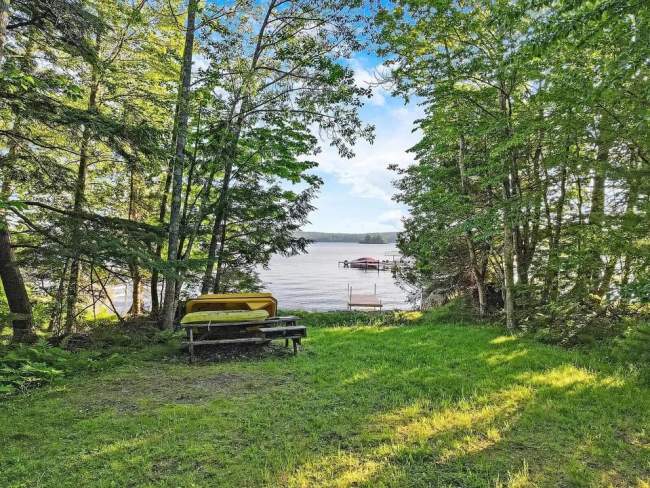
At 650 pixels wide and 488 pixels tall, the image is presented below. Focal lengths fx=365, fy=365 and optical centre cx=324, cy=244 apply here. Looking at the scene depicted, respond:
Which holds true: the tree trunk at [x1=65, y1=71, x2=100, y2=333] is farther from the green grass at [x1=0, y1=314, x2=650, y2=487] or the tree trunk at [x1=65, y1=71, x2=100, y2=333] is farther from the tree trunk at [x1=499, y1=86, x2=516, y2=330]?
the tree trunk at [x1=499, y1=86, x2=516, y2=330]

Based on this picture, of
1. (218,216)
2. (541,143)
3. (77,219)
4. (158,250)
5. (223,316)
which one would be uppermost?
(541,143)

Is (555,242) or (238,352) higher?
(555,242)

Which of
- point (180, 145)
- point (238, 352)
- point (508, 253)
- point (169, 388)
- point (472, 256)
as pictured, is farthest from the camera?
point (472, 256)

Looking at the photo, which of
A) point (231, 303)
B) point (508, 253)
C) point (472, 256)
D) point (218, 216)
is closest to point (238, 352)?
point (231, 303)

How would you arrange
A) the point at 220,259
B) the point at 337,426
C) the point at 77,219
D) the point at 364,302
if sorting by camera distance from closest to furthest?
the point at 337,426 < the point at 77,219 < the point at 220,259 < the point at 364,302

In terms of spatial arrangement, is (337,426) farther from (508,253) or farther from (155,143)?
(508,253)

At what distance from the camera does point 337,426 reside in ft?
12.4

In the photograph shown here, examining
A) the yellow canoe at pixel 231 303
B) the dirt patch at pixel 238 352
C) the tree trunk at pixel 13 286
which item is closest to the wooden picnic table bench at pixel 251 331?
the dirt patch at pixel 238 352

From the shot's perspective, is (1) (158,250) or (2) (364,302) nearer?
(1) (158,250)

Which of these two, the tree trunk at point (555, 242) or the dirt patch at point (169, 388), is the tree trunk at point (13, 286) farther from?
the tree trunk at point (555, 242)

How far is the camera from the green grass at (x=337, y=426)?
2.94 m

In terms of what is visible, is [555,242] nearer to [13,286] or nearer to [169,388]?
[169,388]

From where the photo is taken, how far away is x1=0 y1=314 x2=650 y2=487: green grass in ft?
9.64

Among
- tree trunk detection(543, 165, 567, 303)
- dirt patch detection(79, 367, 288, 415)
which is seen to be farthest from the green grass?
tree trunk detection(543, 165, 567, 303)
